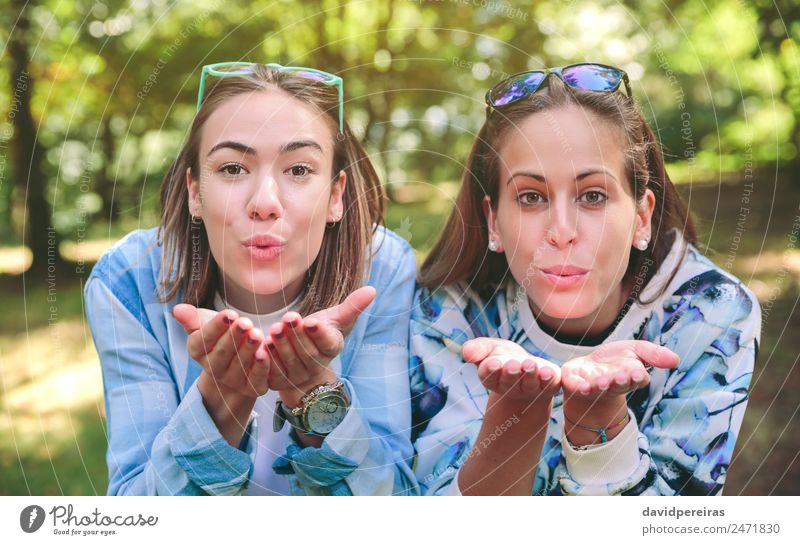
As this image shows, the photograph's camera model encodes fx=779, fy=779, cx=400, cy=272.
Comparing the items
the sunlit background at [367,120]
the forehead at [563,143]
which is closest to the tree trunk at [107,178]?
the sunlit background at [367,120]

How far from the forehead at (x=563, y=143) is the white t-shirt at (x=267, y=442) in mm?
365

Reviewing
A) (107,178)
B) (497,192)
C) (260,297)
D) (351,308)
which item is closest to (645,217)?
(497,192)

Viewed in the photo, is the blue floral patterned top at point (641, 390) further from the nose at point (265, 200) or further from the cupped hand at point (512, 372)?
the nose at point (265, 200)

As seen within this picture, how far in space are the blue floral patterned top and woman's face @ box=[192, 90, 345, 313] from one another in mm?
192

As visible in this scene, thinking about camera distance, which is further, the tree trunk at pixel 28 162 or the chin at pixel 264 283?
the tree trunk at pixel 28 162

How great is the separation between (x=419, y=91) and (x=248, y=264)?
0.37m

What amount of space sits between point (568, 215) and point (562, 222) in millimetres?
12

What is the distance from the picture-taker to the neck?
1079 mm

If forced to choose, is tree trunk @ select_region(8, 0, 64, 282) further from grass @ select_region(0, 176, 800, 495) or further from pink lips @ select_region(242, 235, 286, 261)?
pink lips @ select_region(242, 235, 286, 261)

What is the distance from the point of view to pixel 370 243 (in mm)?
1098

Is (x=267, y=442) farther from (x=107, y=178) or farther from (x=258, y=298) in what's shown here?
(x=107, y=178)

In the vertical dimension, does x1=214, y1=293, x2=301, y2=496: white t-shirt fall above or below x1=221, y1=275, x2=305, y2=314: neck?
below

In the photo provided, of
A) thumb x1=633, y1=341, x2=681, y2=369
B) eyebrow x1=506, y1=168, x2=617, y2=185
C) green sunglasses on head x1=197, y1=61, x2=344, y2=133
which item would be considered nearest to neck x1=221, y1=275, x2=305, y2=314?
green sunglasses on head x1=197, y1=61, x2=344, y2=133
